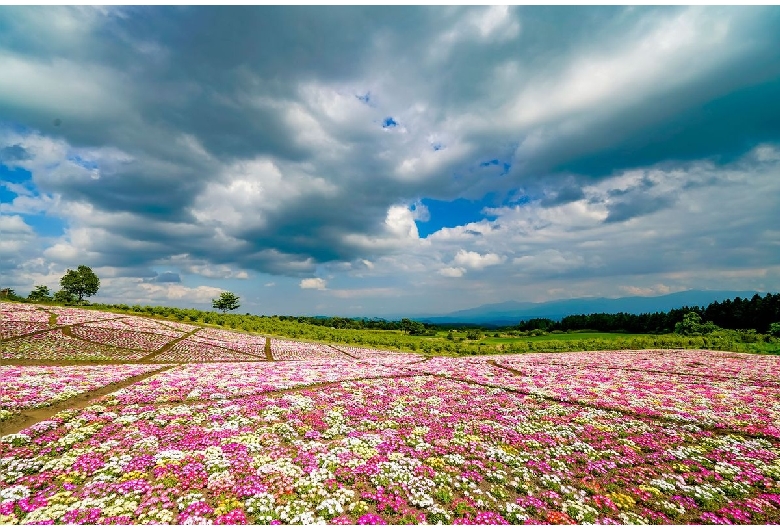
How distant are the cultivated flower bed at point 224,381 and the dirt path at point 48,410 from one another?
0.98m

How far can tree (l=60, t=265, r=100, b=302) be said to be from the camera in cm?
11104

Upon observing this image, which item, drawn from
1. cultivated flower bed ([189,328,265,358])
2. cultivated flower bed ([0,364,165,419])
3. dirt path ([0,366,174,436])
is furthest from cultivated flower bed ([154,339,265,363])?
dirt path ([0,366,174,436])

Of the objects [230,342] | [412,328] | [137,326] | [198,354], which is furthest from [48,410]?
[412,328]

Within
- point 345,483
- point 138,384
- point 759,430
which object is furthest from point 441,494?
point 138,384

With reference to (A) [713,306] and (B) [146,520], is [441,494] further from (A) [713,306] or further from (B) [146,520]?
(A) [713,306]

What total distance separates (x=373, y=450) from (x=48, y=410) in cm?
1668

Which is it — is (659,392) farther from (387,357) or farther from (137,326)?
(137,326)

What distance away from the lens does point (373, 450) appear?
13.5 meters

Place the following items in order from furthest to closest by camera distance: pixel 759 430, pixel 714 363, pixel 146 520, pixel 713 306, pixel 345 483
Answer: pixel 713 306 < pixel 714 363 < pixel 759 430 < pixel 345 483 < pixel 146 520

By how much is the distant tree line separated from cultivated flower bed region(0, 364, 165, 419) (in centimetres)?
14889

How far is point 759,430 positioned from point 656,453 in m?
7.56

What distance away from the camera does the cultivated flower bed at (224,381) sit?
2022 cm

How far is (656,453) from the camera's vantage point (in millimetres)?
14211

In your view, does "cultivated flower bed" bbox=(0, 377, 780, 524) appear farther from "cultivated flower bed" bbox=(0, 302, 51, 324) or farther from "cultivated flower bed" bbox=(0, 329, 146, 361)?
"cultivated flower bed" bbox=(0, 302, 51, 324)
